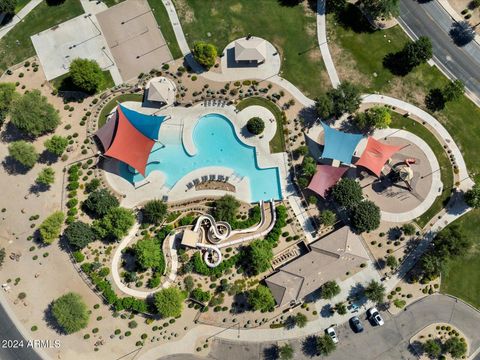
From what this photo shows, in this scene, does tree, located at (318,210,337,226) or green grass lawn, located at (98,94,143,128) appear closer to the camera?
tree, located at (318,210,337,226)

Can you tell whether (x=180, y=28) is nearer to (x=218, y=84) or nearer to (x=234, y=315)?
(x=218, y=84)

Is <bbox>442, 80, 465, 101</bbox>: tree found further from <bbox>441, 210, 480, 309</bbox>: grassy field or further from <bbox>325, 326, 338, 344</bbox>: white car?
<bbox>325, 326, 338, 344</bbox>: white car

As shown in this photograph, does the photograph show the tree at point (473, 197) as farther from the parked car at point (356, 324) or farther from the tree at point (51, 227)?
the tree at point (51, 227)

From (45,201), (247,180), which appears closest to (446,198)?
(247,180)

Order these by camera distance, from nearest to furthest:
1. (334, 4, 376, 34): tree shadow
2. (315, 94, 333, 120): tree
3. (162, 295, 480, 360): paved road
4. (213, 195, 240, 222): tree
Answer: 1. (213, 195, 240, 222): tree
2. (315, 94, 333, 120): tree
3. (162, 295, 480, 360): paved road
4. (334, 4, 376, 34): tree shadow

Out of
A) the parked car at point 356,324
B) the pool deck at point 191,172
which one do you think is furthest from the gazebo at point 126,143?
the parked car at point 356,324

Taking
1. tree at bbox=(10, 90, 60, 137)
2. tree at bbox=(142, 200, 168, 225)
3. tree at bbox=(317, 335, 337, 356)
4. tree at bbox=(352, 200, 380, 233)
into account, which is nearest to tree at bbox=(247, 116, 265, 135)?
tree at bbox=(142, 200, 168, 225)
